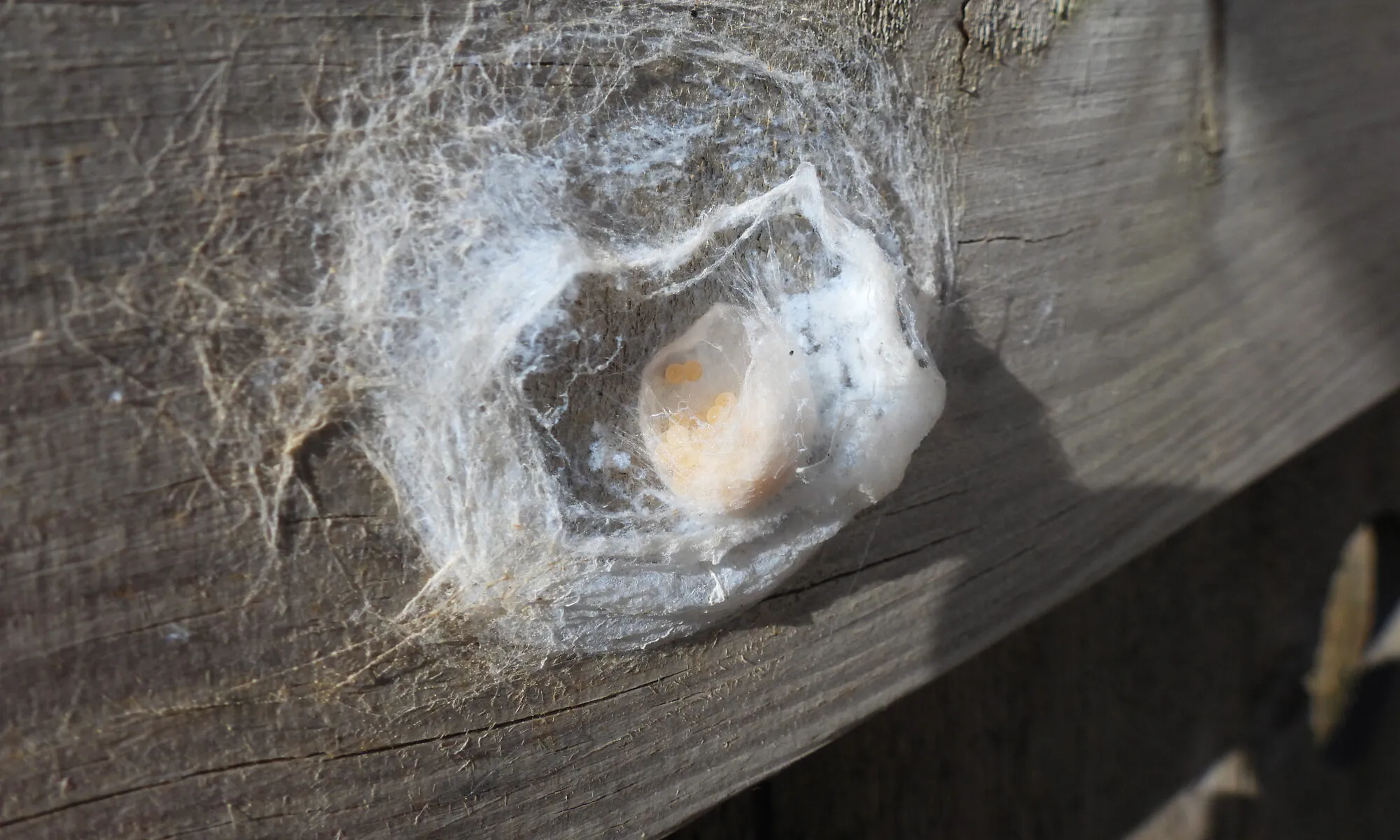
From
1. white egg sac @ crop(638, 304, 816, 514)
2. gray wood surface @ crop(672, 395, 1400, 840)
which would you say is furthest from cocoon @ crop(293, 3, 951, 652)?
gray wood surface @ crop(672, 395, 1400, 840)

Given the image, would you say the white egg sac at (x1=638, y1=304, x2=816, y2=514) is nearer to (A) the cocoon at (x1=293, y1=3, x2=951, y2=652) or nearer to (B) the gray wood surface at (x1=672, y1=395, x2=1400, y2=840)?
(A) the cocoon at (x1=293, y1=3, x2=951, y2=652)

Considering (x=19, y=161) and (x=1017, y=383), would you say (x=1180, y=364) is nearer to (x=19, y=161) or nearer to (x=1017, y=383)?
(x=1017, y=383)

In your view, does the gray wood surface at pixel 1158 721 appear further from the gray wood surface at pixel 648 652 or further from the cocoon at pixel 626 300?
the cocoon at pixel 626 300

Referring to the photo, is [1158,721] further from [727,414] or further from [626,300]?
[626,300]

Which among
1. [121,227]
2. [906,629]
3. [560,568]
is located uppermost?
[121,227]

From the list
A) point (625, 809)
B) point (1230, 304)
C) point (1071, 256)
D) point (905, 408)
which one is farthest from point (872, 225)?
point (1230, 304)

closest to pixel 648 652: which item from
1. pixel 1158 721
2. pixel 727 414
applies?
A: pixel 727 414
